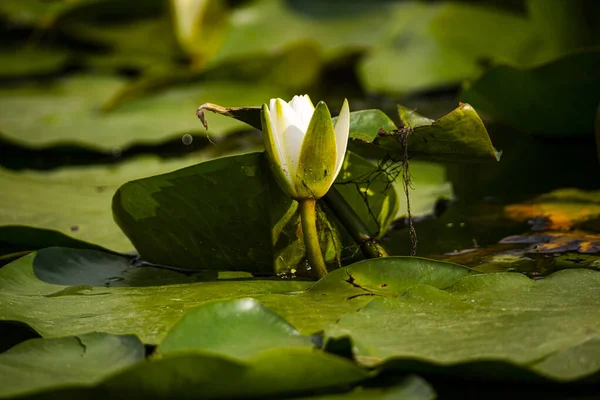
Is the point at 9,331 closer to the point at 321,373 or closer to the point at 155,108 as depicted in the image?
the point at 321,373

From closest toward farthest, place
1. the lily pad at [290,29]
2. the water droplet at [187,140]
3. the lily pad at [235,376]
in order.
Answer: the lily pad at [235,376] → the water droplet at [187,140] → the lily pad at [290,29]

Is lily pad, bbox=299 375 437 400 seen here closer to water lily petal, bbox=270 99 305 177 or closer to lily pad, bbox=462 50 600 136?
water lily petal, bbox=270 99 305 177

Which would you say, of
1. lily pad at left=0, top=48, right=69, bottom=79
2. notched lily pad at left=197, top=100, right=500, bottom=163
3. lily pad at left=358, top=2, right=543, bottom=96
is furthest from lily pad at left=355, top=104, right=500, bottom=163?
lily pad at left=0, top=48, right=69, bottom=79

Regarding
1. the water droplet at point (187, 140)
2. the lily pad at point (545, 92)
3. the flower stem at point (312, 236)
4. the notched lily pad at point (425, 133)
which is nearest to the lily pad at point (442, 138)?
the notched lily pad at point (425, 133)

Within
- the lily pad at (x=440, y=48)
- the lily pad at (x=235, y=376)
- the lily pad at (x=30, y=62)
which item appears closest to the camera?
the lily pad at (x=235, y=376)

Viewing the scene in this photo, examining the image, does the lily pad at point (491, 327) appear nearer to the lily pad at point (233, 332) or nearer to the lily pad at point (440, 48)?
the lily pad at point (233, 332)

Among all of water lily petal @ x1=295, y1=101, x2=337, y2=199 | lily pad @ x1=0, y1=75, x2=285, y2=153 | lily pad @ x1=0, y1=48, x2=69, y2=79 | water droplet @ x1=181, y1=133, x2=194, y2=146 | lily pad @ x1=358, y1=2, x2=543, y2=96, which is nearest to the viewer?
water lily petal @ x1=295, y1=101, x2=337, y2=199

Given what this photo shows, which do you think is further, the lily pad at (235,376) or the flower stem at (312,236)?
the flower stem at (312,236)
